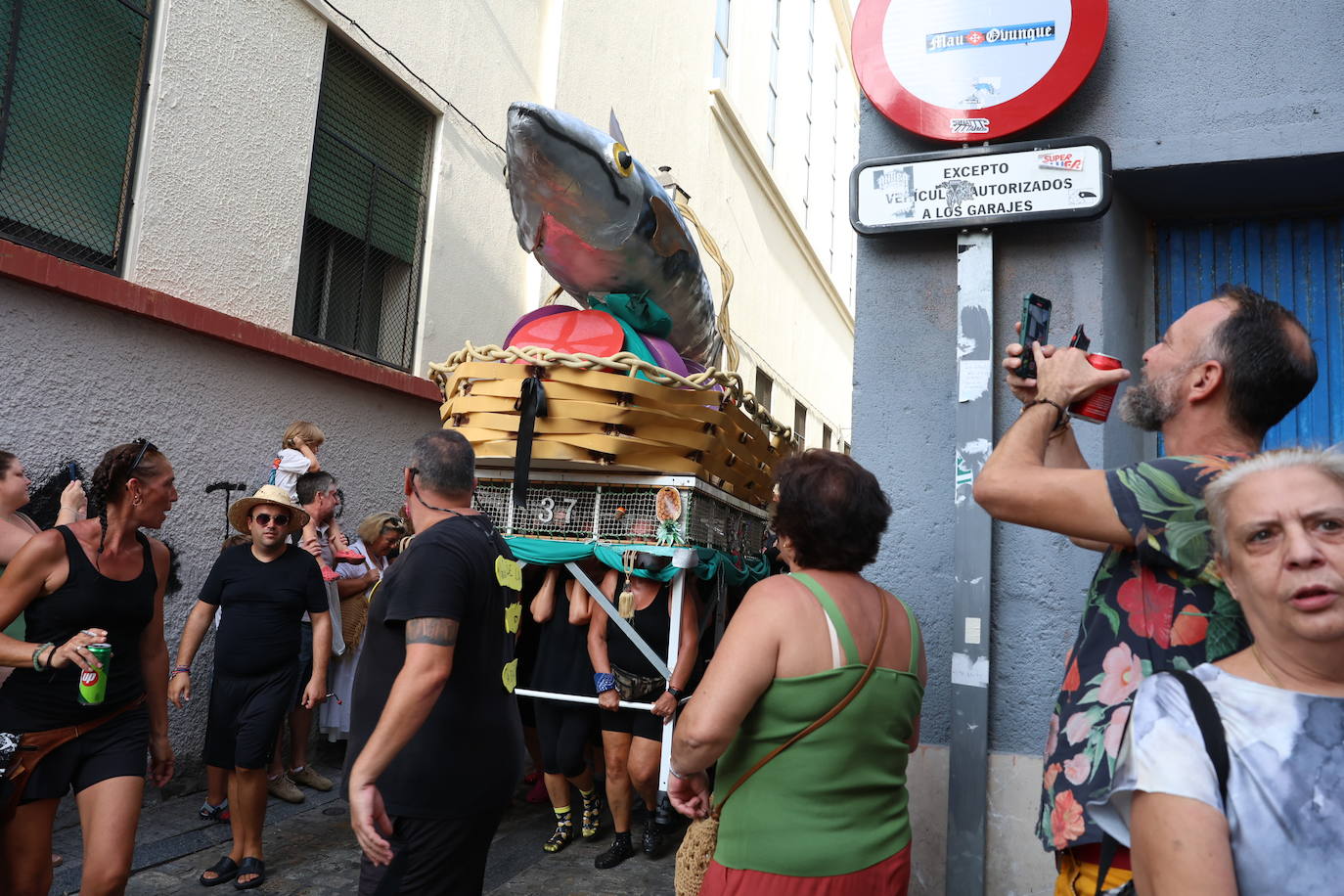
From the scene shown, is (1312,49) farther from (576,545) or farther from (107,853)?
(107,853)

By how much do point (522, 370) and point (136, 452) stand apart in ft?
4.75

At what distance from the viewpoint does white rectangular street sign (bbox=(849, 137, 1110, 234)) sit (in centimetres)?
300

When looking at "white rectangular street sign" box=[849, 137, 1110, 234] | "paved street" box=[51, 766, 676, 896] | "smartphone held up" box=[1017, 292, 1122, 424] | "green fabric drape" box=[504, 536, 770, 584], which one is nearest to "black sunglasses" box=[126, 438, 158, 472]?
"green fabric drape" box=[504, 536, 770, 584]

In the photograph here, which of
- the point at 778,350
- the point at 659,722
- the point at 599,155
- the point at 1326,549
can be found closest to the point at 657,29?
the point at 778,350

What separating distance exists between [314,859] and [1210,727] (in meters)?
4.25

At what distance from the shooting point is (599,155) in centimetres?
384

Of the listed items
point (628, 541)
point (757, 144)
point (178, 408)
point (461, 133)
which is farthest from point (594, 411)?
point (757, 144)

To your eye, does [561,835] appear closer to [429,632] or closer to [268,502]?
[268,502]

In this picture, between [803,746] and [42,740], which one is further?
[42,740]

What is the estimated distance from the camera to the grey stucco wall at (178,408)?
4.66 m

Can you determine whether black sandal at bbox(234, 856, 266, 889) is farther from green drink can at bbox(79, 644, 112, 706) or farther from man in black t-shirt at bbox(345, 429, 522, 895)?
man in black t-shirt at bbox(345, 429, 522, 895)

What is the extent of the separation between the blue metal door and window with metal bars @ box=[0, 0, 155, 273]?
17.1 feet

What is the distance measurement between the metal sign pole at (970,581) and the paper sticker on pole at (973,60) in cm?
41

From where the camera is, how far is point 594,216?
157 inches
